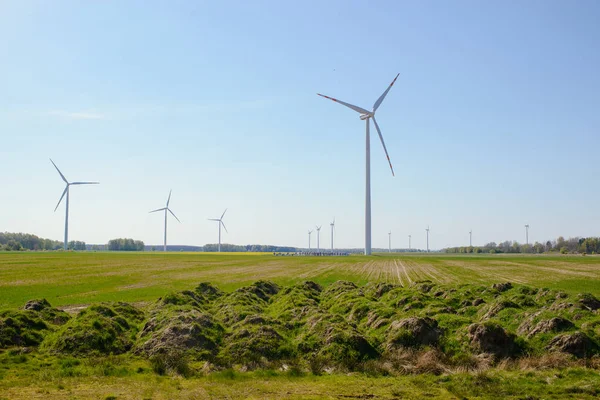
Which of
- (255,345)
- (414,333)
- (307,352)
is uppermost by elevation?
(414,333)

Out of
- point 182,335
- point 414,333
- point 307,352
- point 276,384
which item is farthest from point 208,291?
point 276,384

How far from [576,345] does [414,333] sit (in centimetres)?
591

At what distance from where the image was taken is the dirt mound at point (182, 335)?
757 inches

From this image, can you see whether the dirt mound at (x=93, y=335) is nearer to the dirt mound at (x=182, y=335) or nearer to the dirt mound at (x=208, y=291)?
the dirt mound at (x=182, y=335)

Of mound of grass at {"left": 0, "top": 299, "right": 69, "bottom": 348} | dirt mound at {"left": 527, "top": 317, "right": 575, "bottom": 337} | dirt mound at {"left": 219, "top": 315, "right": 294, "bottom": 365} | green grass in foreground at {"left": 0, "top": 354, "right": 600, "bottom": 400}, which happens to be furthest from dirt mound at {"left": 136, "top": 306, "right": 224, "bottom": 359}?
dirt mound at {"left": 527, "top": 317, "right": 575, "bottom": 337}

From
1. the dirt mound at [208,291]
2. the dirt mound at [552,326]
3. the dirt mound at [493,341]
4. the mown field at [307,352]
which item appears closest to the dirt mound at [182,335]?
the mown field at [307,352]

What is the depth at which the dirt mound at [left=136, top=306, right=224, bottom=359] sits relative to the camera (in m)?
19.2

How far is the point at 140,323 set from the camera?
2497 cm

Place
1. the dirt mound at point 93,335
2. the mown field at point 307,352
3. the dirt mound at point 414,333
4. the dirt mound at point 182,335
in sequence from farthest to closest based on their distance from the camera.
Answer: the dirt mound at point 93,335 < the dirt mound at point 414,333 < the dirt mound at point 182,335 < the mown field at point 307,352

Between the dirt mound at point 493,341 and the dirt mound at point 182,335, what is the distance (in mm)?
10401

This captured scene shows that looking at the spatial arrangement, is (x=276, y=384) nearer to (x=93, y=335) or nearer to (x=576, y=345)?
(x=93, y=335)

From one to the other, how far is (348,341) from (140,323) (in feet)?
38.8

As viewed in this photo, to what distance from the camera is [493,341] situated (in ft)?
61.8

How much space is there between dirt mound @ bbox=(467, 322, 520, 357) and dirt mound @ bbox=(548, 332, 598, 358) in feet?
4.66
